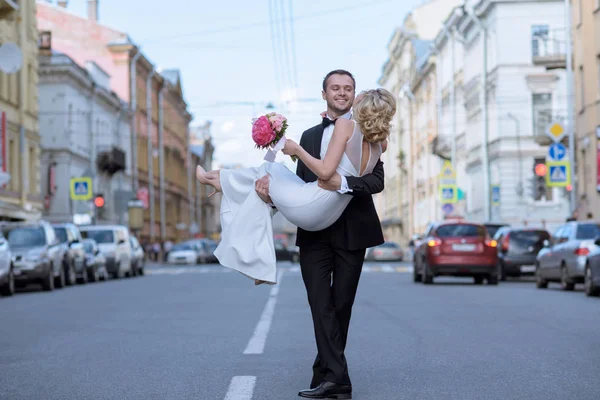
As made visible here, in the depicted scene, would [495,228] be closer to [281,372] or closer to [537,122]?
[537,122]

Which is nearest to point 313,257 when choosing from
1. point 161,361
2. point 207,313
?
point 161,361

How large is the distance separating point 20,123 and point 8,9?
6.68 meters

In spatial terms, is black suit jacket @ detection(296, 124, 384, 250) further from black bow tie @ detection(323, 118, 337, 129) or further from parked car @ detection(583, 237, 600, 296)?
parked car @ detection(583, 237, 600, 296)

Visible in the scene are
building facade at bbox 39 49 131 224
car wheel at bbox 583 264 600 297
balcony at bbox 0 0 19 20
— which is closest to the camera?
car wheel at bbox 583 264 600 297

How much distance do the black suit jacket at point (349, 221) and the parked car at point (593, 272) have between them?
14159mm

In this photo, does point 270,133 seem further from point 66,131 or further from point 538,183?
point 66,131

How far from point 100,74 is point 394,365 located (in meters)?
63.9

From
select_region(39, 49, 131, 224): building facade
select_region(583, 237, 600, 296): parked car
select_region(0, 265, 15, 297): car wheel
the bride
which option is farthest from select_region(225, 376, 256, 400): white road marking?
select_region(39, 49, 131, 224): building facade

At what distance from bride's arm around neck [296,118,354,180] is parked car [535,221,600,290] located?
15.5 m

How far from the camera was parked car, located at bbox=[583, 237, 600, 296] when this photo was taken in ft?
68.9

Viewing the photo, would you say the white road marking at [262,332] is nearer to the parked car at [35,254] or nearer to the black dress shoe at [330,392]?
the black dress shoe at [330,392]

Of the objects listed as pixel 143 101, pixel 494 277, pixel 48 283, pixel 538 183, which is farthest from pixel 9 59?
pixel 143 101

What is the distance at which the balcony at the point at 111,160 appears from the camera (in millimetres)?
68625

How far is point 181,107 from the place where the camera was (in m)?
109
